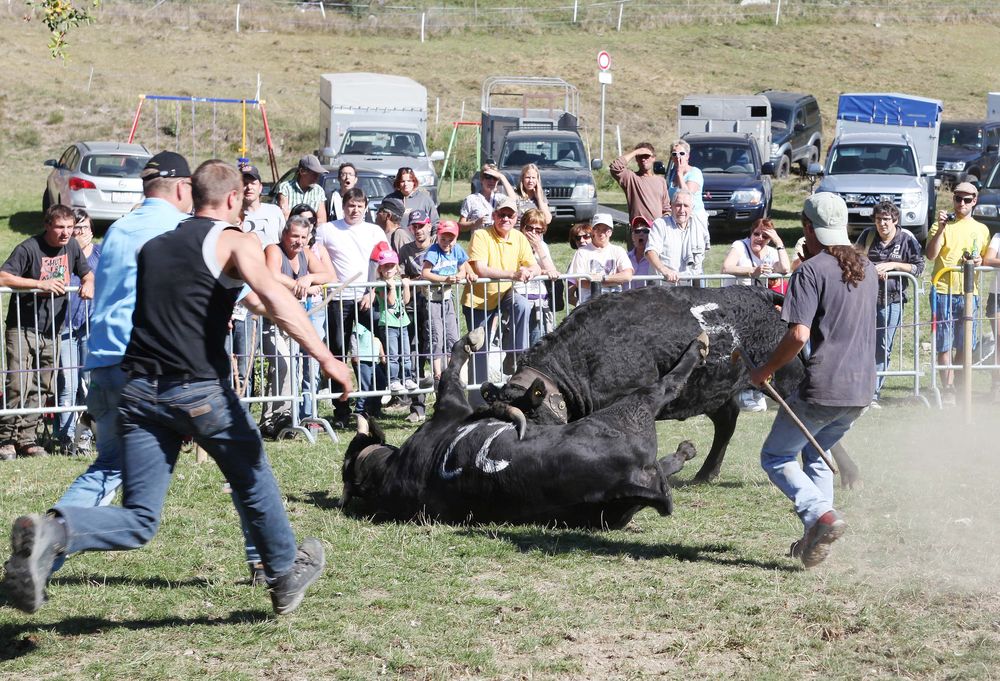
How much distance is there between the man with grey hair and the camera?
10.6 meters

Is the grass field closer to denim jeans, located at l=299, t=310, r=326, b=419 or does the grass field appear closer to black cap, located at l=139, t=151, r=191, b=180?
denim jeans, located at l=299, t=310, r=326, b=419

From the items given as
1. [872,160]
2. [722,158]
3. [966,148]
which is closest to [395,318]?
[722,158]

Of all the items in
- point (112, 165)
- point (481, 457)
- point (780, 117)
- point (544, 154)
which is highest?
point (780, 117)

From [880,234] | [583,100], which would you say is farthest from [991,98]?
[880,234]

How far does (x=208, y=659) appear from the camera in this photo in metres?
4.55

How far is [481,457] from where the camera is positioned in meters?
6.08

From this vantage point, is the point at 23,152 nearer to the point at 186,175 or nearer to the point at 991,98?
the point at 991,98

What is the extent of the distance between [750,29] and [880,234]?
4238 cm

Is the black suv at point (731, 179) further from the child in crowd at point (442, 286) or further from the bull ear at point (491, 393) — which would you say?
the bull ear at point (491, 393)

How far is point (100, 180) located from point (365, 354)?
41.2 feet

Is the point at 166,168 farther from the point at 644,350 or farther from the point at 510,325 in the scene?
the point at 510,325

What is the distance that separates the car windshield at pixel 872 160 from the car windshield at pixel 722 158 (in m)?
1.61

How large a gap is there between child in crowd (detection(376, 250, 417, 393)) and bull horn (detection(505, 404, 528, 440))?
3435 millimetres

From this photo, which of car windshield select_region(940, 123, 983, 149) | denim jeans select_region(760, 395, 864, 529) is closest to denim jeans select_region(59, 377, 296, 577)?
denim jeans select_region(760, 395, 864, 529)
